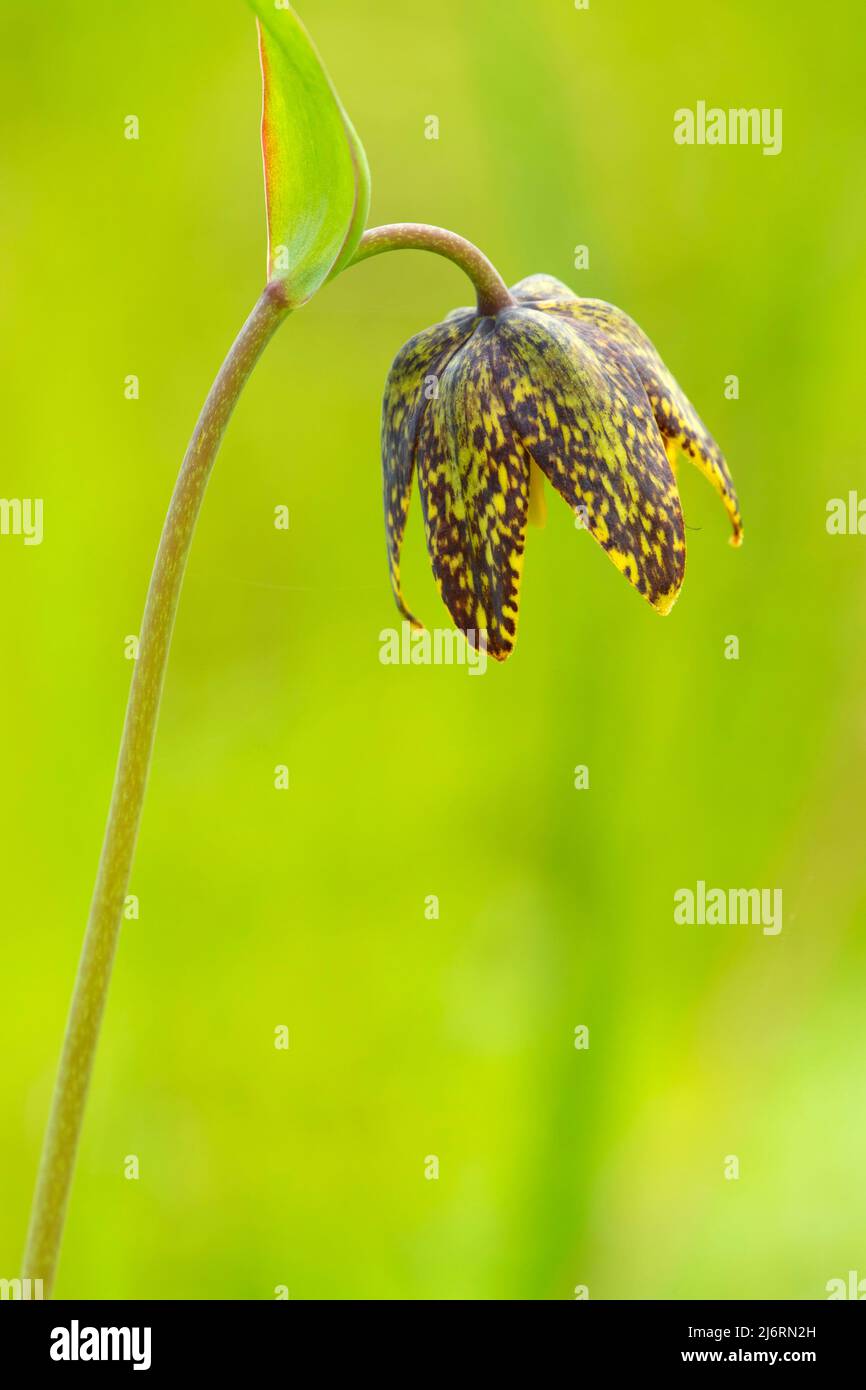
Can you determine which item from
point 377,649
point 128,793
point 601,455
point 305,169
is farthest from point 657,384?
point 377,649

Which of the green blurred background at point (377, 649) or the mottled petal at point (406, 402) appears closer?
the mottled petal at point (406, 402)

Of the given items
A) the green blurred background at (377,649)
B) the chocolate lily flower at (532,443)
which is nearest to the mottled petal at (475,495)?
the chocolate lily flower at (532,443)

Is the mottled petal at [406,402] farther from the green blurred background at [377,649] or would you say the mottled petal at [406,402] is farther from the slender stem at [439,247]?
the green blurred background at [377,649]

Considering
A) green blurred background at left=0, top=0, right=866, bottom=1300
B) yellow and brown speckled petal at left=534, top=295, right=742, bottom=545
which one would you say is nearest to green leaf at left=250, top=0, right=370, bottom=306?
yellow and brown speckled petal at left=534, top=295, right=742, bottom=545

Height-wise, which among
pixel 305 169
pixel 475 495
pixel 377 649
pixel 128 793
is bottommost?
pixel 128 793

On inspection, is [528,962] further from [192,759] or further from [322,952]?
[192,759]

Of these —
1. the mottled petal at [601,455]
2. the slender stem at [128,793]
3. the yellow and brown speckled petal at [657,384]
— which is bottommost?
the slender stem at [128,793]

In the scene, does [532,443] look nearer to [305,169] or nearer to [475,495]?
[475,495]
